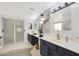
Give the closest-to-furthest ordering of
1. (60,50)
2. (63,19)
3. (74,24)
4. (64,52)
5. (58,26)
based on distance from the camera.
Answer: (64,52) < (60,50) < (74,24) < (63,19) < (58,26)

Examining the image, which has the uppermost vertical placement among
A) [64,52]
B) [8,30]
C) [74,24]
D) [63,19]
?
[63,19]

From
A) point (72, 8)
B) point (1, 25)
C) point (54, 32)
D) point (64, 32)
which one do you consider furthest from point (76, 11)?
point (1, 25)

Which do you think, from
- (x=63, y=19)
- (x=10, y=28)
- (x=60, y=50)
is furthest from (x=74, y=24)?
(x=10, y=28)

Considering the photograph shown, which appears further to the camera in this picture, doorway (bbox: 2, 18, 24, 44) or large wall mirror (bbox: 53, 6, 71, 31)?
doorway (bbox: 2, 18, 24, 44)

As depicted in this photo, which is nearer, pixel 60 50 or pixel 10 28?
pixel 60 50

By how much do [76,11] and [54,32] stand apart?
1.10 meters

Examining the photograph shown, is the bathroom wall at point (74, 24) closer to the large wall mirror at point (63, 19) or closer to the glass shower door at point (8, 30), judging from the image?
the large wall mirror at point (63, 19)

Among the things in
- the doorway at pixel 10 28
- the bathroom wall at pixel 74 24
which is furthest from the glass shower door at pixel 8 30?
the bathroom wall at pixel 74 24

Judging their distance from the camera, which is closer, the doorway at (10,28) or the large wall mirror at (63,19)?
the large wall mirror at (63,19)

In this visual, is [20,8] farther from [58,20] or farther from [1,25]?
[58,20]

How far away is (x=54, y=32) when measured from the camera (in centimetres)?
294

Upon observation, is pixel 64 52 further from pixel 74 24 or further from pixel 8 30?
pixel 8 30

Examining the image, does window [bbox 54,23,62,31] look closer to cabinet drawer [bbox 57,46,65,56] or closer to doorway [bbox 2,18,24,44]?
cabinet drawer [bbox 57,46,65,56]

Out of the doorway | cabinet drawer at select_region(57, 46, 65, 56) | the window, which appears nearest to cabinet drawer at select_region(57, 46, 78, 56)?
cabinet drawer at select_region(57, 46, 65, 56)
